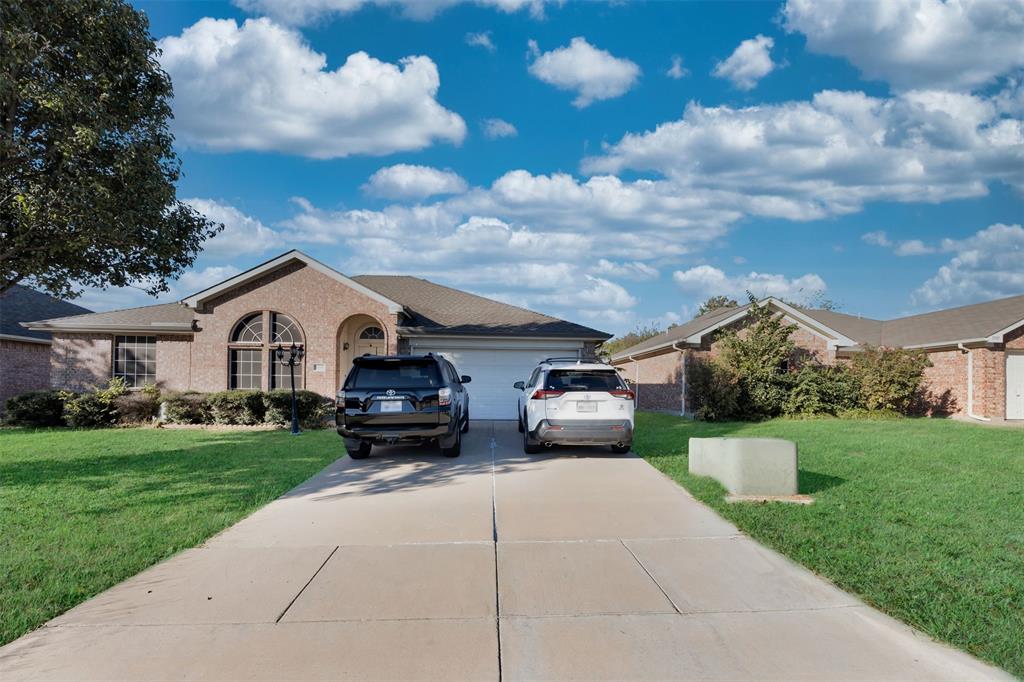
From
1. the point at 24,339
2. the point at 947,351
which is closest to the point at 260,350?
the point at 24,339

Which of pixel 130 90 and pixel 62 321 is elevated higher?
pixel 130 90

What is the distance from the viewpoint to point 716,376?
20.1m

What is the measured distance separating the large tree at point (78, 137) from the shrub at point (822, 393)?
1777 centimetres

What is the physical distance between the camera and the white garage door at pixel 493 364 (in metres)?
19.9

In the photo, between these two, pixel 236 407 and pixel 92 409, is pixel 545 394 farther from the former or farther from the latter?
pixel 92 409

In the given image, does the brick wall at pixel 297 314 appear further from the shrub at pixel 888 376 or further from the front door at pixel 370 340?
the shrub at pixel 888 376

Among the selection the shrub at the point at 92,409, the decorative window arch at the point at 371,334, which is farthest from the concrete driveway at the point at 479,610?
the decorative window arch at the point at 371,334

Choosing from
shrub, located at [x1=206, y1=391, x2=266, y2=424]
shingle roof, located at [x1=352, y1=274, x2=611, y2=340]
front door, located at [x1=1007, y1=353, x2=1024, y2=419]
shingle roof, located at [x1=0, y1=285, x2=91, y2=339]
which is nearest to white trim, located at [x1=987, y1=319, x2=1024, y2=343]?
front door, located at [x1=1007, y1=353, x2=1024, y2=419]

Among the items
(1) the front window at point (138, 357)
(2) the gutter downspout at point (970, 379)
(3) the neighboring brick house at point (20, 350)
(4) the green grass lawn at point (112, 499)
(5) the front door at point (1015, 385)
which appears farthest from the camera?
(3) the neighboring brick house at point (20, 350)

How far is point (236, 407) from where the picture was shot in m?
17.8

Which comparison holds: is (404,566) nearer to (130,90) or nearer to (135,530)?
(135,530)

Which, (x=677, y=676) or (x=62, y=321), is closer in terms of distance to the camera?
(x=677, y=676)

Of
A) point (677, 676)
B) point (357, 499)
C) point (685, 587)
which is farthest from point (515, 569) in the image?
point (357, 499)

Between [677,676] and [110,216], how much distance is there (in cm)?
1014
